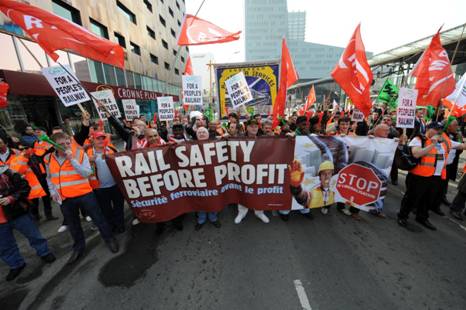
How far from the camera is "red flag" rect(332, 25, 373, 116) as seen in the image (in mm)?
4094

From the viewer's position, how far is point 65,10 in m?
11.5

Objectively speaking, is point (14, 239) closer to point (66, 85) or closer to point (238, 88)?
point (66, 85)

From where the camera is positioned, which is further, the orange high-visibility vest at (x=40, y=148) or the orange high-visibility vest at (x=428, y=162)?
the orange high-visibility vest at (x=40, y=148)

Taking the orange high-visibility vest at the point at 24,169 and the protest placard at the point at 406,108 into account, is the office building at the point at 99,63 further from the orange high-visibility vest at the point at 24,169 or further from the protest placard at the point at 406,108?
the protest placard at the point at 406,108

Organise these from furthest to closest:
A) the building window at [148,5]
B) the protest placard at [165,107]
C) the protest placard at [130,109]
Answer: the building window at [148,5], the protest placard at [130,109], the protest placard at [165,107]

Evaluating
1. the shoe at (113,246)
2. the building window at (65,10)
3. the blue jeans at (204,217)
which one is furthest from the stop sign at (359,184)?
the building window at (65,10)

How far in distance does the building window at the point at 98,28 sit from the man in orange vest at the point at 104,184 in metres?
15.0

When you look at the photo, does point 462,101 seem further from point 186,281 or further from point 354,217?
point 186,281

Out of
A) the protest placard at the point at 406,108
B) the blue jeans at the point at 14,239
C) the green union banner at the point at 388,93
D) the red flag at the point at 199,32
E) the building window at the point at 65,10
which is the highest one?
the building window at the point at 65,10

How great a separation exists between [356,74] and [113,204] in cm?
568

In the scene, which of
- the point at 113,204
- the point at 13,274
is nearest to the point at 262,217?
the point at 113,204

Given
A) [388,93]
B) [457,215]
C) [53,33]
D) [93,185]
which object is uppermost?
[53,33]

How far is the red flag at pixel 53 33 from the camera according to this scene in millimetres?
3180

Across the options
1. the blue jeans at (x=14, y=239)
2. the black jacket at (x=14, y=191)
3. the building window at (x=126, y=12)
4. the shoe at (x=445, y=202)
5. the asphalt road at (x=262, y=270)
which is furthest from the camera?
the building window at (x=126, y=12)
